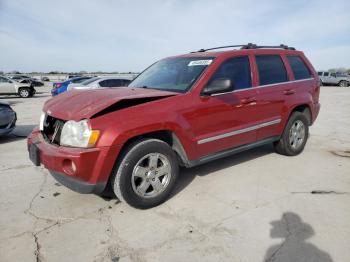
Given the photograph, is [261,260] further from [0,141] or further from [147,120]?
[0,141]

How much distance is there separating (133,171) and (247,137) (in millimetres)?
1891

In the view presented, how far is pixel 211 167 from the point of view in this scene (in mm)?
4645

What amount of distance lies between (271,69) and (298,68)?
2.79ft

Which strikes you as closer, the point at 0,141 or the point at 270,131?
the point at 270,131

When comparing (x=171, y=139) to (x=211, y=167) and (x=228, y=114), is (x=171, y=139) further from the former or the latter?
(x=211, y=167)

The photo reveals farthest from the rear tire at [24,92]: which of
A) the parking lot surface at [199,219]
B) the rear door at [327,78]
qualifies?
the rear door at [327,78]

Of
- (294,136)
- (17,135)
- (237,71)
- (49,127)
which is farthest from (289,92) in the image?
(17,135)

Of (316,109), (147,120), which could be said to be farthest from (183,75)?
(316,109)

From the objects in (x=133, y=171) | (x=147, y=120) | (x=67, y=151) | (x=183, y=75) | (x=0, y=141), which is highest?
(x=183, y=75)

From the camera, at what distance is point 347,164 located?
15.9 ft

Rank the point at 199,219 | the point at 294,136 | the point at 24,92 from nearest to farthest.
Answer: the point at 199,219, the point at 294,136, the point at 24,92

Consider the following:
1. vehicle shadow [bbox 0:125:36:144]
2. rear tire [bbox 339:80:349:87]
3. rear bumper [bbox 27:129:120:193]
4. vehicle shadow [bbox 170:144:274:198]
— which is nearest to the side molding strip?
vehicle shadow [bbox 170:144:274:198]

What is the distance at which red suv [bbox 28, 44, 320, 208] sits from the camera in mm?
2967

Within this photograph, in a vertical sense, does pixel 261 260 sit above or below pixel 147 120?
below
